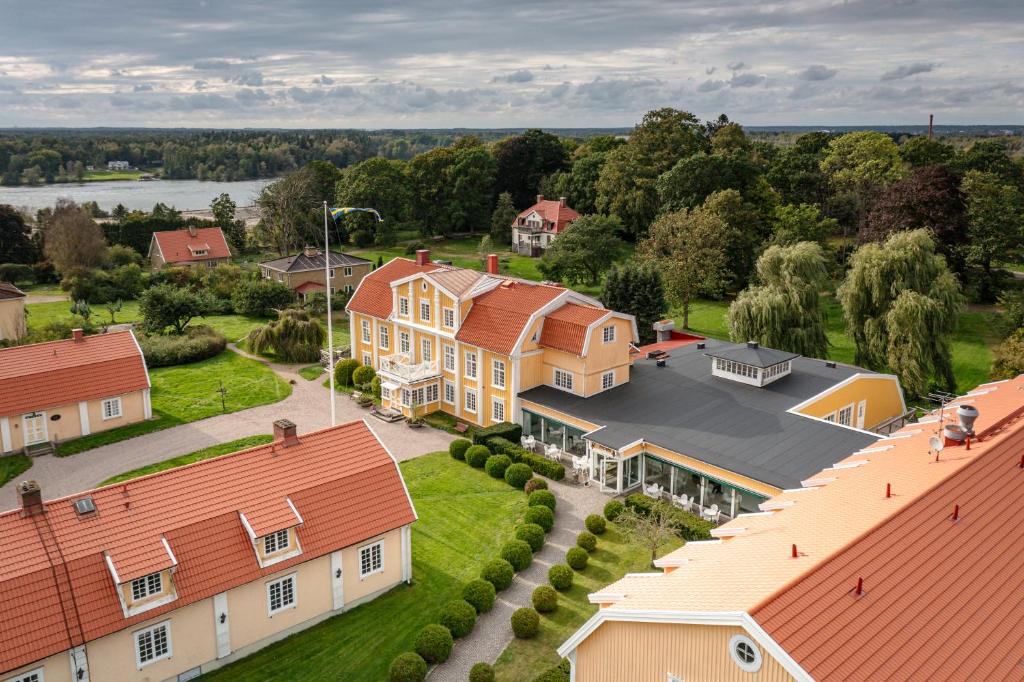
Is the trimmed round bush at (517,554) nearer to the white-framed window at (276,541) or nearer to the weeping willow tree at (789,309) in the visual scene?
the white-framed window at (276,541)

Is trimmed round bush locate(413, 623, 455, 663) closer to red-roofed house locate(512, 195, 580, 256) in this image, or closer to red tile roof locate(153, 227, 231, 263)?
red tile roof locate(153, 227, 231, 263)

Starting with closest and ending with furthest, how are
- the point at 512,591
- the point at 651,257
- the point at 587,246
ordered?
the point at 512,591 < the point at 651,257 < the point at 587,246

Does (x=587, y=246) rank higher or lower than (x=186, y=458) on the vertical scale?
higher

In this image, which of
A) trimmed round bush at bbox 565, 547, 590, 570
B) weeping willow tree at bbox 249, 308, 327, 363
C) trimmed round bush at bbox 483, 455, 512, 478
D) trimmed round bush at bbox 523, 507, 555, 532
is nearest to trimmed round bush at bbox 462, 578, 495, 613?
trimmed round bush at bbox 565, 547, 590, 570

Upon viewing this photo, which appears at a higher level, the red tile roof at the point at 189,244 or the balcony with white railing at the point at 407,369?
the red tile roof at the point at 189,244

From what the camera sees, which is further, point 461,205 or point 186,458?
point 461,205

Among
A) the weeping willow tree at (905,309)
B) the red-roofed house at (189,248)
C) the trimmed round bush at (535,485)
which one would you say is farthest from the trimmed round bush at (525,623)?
the red-roofed house at (189,248)

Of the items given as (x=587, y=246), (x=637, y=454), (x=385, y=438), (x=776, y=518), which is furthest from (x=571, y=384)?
(x=587, y=246)

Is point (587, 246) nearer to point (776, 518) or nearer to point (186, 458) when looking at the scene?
point (186, 458)
